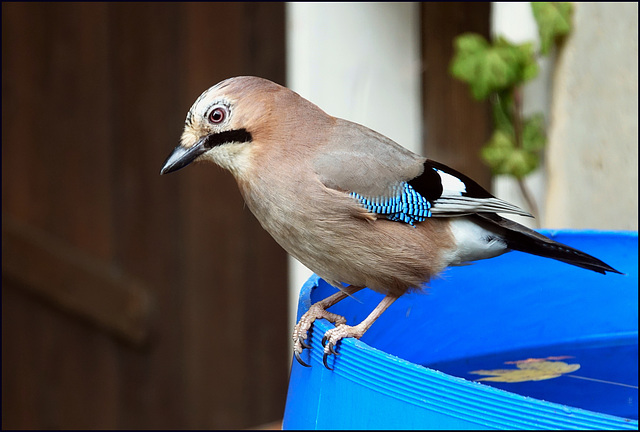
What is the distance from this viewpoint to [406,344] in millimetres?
1443

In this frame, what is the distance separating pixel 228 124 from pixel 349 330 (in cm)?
34

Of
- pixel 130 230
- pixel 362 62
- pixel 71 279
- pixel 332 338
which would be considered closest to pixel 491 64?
pixel 362 62

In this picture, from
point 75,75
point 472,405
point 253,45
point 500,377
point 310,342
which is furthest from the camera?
point 75,75

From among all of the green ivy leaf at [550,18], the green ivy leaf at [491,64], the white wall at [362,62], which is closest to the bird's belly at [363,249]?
the green ivy leaf at [491,64]

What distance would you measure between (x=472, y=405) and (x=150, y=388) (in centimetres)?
285

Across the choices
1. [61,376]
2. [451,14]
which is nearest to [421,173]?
[451,14]

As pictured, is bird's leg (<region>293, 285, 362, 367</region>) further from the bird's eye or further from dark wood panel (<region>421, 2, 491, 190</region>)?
dark wood panel (<region>421, 2, 491, 190</region>)

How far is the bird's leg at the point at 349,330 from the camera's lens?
1.04 m

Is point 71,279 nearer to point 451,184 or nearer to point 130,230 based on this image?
point 130,230

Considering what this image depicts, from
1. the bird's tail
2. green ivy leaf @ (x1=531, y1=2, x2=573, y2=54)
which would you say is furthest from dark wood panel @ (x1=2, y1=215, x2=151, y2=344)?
the bird's tail

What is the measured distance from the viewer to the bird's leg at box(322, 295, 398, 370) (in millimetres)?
1037

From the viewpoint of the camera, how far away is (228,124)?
4.04ft

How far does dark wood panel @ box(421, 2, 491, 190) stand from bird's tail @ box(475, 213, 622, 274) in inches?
40.8

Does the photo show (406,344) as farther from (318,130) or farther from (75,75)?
(75,75)
